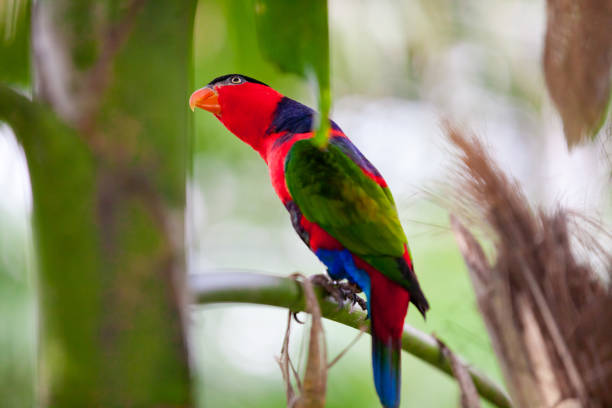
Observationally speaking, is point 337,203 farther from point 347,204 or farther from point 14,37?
point 14,37

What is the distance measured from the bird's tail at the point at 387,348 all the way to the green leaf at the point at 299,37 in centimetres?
50

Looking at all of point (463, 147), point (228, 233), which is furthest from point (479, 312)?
point (228, 233)

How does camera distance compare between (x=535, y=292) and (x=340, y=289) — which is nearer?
(x=535, y=292)

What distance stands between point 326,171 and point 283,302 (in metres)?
0.42

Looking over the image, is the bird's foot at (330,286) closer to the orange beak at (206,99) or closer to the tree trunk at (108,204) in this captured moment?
the orange beak at (206,99)

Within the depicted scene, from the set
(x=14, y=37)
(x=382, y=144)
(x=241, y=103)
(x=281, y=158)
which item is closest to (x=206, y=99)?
(x=241, y=103)

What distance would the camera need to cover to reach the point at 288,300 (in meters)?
0.67

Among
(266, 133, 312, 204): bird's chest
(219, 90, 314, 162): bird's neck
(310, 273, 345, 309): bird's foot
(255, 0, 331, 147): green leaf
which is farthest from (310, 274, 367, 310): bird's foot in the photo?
(255, 0, 331, 147): green leaf

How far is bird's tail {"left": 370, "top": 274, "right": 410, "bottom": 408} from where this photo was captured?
2.79 feet

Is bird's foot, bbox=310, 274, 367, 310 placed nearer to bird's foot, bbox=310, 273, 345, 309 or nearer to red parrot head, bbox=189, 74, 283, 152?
bird's foot, bbox=310, 273, 345, 309

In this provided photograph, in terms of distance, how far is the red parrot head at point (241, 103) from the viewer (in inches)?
43.4

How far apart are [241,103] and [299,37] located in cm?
67

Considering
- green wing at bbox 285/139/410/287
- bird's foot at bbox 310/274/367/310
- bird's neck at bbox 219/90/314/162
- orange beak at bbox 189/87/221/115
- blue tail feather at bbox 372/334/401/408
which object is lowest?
blue tail feather at bbox 372/334/401/408

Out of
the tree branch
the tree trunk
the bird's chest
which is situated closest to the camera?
the tree trunk
